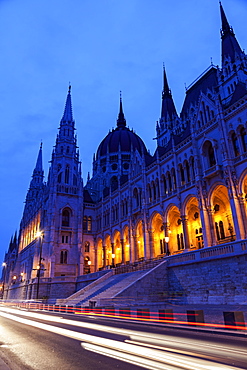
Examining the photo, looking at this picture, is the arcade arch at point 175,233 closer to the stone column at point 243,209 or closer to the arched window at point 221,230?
the arched window at point 221,230

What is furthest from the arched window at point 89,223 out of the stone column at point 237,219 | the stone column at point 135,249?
the stone column at point 237,219

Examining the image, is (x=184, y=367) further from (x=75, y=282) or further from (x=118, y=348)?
(x=75, y=282)

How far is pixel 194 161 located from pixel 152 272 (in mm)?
14193

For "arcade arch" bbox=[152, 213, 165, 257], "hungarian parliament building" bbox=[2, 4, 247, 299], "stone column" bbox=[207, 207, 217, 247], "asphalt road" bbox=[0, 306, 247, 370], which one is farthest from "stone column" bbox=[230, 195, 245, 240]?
"asphalt road" bbox=[0, 306, 247, 370]

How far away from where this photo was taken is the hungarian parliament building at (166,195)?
29094 mm

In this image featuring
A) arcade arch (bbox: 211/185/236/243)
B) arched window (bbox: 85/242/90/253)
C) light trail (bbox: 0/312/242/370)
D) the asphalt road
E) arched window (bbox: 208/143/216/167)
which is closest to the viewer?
light trail (bbox: 0/312/242/370)

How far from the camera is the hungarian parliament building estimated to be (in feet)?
95.5

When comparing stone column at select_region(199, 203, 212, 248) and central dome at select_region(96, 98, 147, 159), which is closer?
stone column at select_region(199, 203, 212, 248)

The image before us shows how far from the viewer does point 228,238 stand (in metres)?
31.7

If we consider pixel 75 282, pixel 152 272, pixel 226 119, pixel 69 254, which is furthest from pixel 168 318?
pixel 69 254

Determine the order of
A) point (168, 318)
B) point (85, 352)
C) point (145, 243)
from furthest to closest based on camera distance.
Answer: point (145, 243) → point (168, 318) → point (85, 352)

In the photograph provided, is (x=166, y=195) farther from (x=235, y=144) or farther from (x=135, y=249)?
(x=235, y=144)

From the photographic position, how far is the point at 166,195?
122ft

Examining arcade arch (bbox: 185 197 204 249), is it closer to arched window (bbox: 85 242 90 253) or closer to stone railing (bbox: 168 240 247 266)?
stone railing (bbox: 168 240 247 266)
